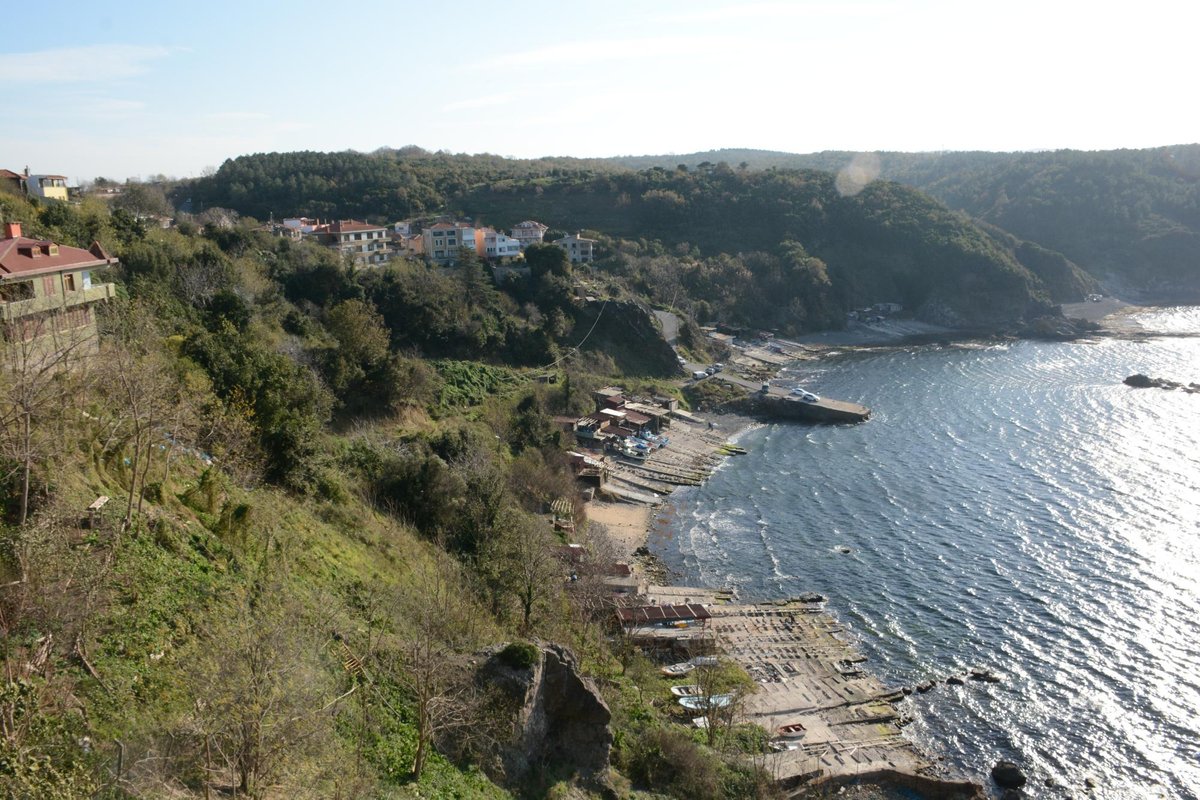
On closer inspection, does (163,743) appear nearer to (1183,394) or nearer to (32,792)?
(32,792)

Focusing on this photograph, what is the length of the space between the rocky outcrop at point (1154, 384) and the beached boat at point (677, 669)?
54.1 metres

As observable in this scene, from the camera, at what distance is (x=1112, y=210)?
123m

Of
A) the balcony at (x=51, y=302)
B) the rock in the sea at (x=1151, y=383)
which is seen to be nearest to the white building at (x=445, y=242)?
the balcony at (x=51, y=302)

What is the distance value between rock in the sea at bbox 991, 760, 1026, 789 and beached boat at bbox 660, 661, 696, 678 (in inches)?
360

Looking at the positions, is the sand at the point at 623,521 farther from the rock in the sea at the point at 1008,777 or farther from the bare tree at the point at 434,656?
the bare tree at the point at 434,656

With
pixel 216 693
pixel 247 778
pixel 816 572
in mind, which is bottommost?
pixel 816 572

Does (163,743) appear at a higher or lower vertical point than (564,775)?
higher

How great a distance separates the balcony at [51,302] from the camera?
2058 cm

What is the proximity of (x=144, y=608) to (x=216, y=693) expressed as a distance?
419cm

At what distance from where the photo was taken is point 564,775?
17.0 metres

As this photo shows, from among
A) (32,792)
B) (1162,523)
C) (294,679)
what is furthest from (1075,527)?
(32,792)

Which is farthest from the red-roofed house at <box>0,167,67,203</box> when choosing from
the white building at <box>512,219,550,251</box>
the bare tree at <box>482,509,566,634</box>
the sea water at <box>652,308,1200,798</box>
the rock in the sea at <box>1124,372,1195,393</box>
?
the rock in the sea at <box>1124,372,1195,393</box>

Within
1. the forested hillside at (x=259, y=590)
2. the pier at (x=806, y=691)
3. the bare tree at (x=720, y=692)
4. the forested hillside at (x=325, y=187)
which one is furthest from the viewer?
the forested hillside at (x=325, y=187)

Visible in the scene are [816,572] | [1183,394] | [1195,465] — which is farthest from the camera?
[1183,394]
